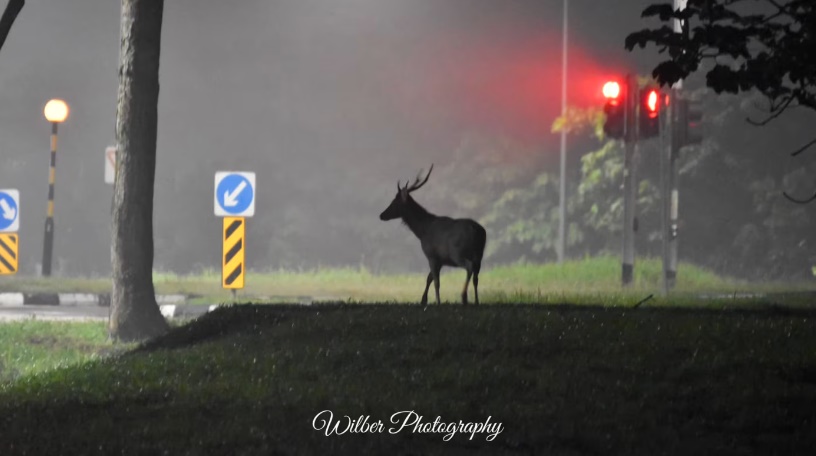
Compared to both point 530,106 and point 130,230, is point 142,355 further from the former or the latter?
point 530,106

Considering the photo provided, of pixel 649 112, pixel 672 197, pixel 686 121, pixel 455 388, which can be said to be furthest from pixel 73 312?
pixel 455 388

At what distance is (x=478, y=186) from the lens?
154 feet

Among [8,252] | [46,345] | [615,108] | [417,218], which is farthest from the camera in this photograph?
[615,108]

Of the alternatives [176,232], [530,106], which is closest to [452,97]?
[530,106]

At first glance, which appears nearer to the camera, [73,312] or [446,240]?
[446,240]

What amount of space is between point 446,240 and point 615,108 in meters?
10.3

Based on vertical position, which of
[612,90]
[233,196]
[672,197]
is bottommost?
[233,196]

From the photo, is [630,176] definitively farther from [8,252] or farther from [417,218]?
[8,252]

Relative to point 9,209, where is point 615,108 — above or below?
above

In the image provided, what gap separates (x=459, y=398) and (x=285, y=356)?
2120 millimetres

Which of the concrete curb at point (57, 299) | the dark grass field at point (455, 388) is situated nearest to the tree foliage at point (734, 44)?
the dark grass field at point (455, 388)

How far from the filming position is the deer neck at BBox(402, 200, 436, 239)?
16.1 m

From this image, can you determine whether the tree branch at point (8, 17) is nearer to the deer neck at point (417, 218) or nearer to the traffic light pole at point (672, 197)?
the deer neck at point (417, 218)

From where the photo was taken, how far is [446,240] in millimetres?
15492
